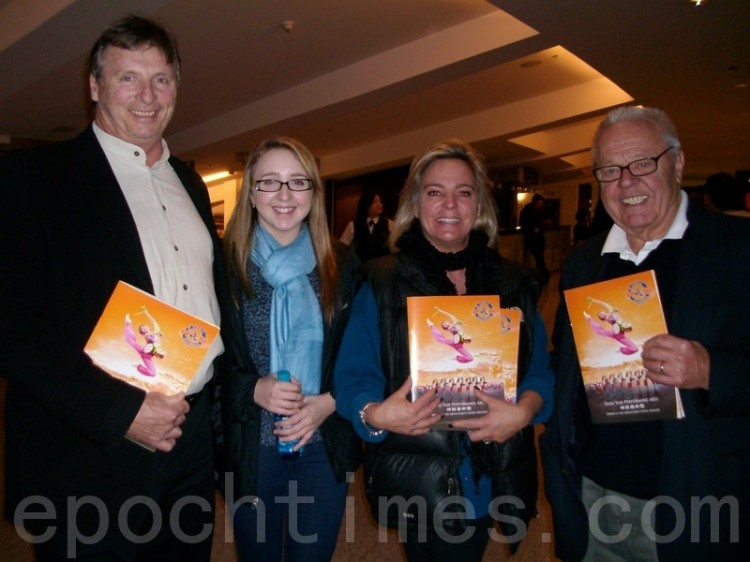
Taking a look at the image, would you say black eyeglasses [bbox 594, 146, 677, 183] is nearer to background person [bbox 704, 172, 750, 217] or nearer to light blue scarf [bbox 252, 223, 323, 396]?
light blue scarf [bbox 252, 223, 323, 396]

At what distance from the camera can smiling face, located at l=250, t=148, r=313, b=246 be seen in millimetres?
1921

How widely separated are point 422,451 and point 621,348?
2.19 ft

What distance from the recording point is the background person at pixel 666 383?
1.41 metres

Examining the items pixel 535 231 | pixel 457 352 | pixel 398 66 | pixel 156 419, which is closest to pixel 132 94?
pixel 156 419

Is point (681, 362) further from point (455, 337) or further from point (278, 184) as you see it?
point (278, 184)

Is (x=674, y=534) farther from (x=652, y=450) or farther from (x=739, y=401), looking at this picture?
→ (x=739, y=401)

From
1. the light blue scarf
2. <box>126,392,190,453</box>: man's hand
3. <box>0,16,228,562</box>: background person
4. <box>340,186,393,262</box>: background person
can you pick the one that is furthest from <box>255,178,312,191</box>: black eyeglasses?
<box>340,186,393,262</box>: background person

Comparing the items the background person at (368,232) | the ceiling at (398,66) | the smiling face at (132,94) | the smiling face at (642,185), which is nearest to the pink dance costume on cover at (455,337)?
the smiling face at (642,185)

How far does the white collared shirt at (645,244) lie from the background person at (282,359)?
892 millimetres

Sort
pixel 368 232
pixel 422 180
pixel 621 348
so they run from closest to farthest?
pixel 621 348 < pixel 422 180 < pixel 368 232

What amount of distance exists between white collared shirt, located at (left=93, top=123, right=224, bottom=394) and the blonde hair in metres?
0.66

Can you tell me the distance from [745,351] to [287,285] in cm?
139

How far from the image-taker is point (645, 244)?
5.40ft

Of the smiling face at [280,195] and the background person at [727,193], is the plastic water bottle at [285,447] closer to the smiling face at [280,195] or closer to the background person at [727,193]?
the smiling face at [280,195]
